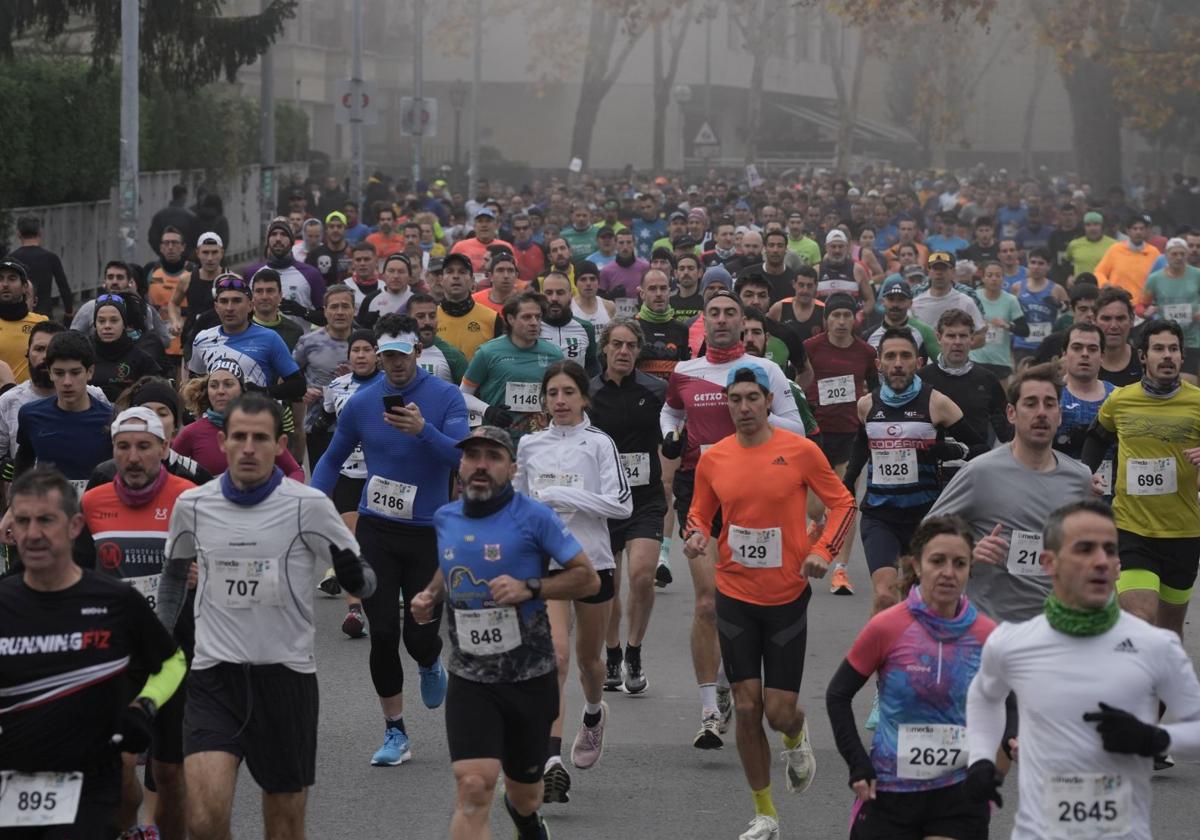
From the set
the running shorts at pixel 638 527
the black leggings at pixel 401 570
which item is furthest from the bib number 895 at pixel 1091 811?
the running shorts at pixel 638 527

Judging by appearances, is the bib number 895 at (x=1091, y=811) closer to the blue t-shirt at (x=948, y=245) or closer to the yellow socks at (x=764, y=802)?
the yellow socks at (x=764, y=802)

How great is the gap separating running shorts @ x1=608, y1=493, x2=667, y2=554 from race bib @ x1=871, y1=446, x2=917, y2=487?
1.12m

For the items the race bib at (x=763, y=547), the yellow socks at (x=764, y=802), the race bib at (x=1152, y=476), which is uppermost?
the race bib at (x=1152, y=476)

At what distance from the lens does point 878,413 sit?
34.2ft

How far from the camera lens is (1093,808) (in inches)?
219

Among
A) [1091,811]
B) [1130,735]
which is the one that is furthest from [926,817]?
[1130,735]

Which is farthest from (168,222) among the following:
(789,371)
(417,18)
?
(417,18)

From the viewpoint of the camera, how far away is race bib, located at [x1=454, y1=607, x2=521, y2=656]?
7340 mm

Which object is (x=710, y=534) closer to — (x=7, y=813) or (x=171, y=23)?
(x=7, y=813)

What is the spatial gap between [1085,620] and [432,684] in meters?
4.68

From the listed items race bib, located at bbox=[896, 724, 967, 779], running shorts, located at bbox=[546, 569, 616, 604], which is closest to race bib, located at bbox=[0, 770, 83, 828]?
race bib, located at bbox=[896, 724, 967, 779]

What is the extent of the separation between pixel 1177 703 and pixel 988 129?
9834cm

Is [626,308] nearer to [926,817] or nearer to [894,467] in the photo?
[894,467]

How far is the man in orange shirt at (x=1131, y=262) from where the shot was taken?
2064 centimetres
